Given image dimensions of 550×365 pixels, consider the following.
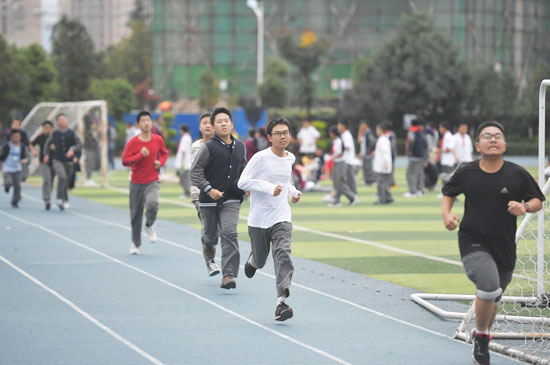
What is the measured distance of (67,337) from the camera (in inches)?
295

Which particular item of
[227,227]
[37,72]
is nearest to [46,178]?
[227,227]

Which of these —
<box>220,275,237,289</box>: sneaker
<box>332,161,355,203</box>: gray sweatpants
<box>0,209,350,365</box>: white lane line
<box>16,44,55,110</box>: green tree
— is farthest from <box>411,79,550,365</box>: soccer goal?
<box>16,44,55,110</box>: green tree

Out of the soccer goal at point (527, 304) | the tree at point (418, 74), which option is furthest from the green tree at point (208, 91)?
the soccer goal at point (527, 304)

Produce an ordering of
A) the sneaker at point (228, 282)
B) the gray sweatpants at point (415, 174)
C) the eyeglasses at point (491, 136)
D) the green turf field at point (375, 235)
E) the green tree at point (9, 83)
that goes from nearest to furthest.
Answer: the eyeglasses at point (491, 136) → the sneaker at point (228, 282) → the green turf field at point (375, 235) → the gray sweatpants at point (415, 174) → the green tree at point (9, 83)

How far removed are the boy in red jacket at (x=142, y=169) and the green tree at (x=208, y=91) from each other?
2021 inches

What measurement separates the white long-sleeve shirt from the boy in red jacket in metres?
4.26

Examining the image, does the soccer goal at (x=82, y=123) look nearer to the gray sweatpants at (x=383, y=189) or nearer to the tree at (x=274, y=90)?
the gray sweatpants at (x=383, y=189)

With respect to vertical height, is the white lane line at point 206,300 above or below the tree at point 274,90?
below

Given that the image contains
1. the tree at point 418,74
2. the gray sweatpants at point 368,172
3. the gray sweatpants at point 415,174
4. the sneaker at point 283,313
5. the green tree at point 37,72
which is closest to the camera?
the sneaker at point 283,313

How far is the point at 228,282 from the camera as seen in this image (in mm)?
9766

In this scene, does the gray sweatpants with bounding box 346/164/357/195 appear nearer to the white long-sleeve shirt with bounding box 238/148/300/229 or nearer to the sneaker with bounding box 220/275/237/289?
the sneaker with bounding box 220/275/237/289

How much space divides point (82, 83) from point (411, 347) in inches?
1657

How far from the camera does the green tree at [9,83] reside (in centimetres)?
4234

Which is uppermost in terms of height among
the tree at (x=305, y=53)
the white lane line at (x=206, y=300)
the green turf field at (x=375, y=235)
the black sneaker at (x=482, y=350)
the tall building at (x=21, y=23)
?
the tall building at (x=21, y=23)
